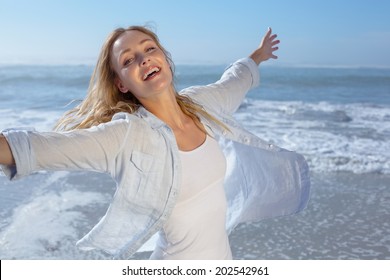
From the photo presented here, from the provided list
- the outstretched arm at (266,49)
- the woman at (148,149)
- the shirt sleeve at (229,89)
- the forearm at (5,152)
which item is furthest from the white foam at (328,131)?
the forearm at (5,152)

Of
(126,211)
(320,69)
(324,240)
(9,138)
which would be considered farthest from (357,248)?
(320,69)

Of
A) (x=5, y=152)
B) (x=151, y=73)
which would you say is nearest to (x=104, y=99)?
(x=151, y=73)

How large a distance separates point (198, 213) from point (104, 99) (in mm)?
446

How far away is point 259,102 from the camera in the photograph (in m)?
9.97

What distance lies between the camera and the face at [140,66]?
137cm

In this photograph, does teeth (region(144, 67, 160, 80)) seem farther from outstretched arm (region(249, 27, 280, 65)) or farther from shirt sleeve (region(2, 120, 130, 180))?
outstretched arm (region(249, 27, 280, 65))

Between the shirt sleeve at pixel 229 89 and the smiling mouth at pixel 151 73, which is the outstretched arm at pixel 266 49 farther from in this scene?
the smiling mouth at pixel 151 73

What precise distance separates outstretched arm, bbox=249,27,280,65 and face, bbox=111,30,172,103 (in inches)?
26.0

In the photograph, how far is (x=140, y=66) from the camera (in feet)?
4.48

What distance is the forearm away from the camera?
3.42 feet

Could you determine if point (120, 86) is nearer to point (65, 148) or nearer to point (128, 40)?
point (128, 40)

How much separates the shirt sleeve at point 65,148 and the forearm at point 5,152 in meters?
0.01

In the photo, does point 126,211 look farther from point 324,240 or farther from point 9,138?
point 324,240

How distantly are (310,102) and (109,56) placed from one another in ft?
30.5
